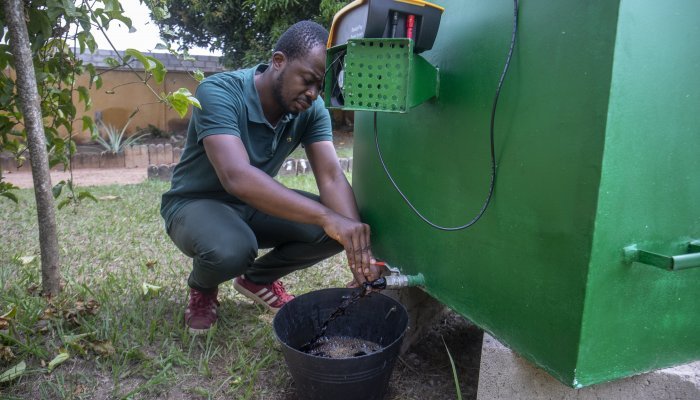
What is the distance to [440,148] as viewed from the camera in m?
1.69

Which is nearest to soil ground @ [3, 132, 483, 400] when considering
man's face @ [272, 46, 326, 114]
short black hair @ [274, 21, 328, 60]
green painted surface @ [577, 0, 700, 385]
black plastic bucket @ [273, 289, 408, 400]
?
black plastic bucket @ [273, 289, 408, 400]

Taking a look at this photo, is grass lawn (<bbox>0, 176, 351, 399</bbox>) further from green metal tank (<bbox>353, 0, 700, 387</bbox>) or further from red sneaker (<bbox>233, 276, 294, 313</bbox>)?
green metal tank (<bbox>353, 0, 700, 387</bbox>)

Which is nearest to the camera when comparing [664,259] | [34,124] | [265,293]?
[664,259]

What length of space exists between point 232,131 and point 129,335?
917 millimetres

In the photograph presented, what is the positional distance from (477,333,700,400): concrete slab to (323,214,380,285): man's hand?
0.52m

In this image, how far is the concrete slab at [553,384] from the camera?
1365mm

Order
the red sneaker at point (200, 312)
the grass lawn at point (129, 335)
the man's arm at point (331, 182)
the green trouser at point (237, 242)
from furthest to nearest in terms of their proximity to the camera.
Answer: the man's arm at point (331, 182)
the red sneaker at point (200, 312)
the green trouser at point (237, 242)
the grass lawn at point (129, 335)

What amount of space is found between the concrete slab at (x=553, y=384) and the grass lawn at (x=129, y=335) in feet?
2.49

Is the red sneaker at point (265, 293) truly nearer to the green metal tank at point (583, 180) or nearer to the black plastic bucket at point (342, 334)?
the black plastic bucket at point (342, 334)

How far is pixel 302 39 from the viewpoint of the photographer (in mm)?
2045

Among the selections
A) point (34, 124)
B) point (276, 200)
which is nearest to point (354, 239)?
point (276, 200)

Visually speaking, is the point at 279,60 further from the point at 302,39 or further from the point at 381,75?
the point at 381,75

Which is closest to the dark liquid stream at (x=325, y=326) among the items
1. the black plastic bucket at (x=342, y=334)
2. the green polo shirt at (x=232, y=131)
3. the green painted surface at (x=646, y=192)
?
the black plastic bucket at (x=342, y=334)

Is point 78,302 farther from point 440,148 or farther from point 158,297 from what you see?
point 440,148
